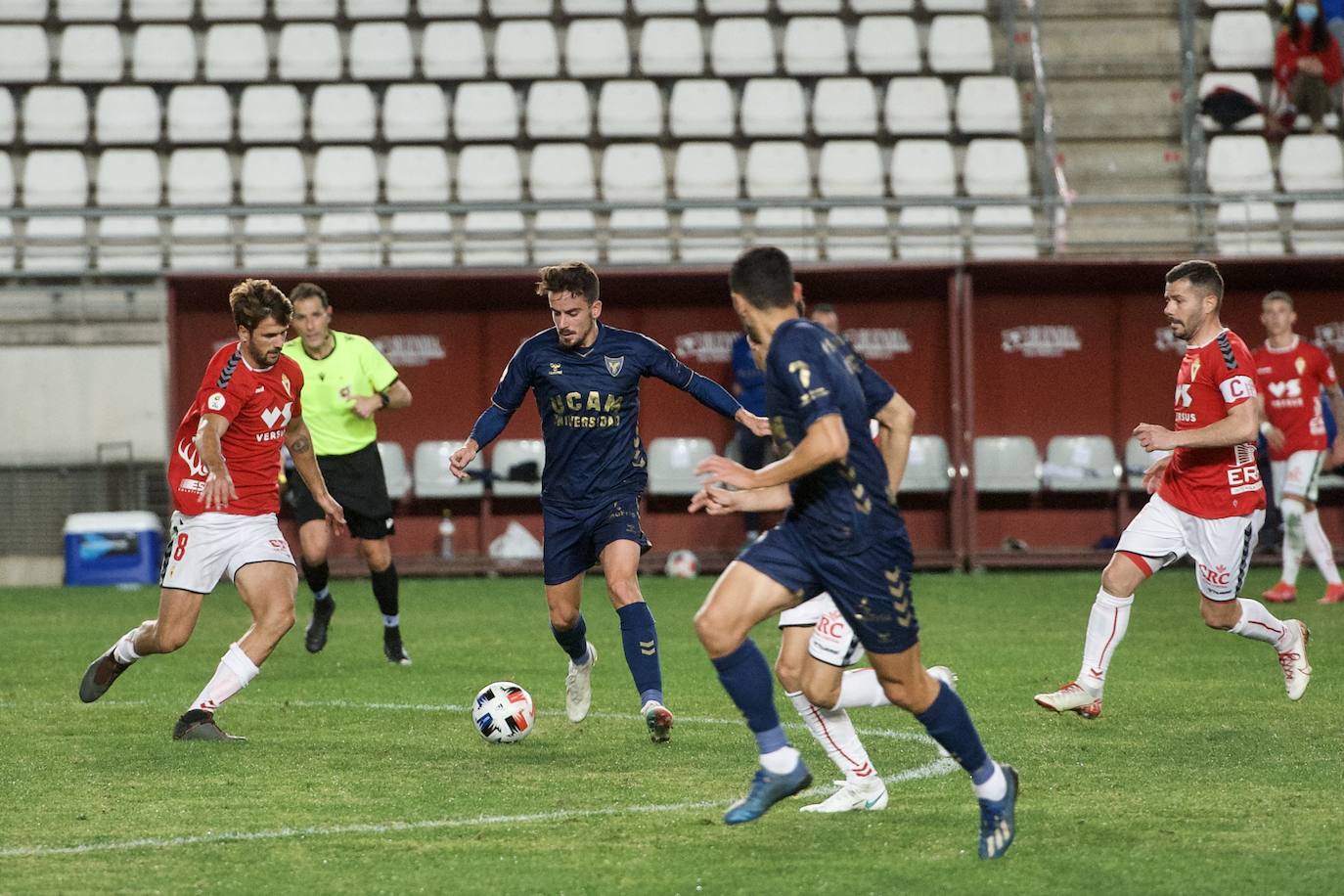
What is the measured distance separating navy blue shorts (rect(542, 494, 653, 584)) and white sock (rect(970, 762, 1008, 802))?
10.8 ft

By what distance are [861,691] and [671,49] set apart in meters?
16.1

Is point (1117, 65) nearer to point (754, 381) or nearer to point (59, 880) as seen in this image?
point (754, 381)

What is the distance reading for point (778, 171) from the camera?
808 inches

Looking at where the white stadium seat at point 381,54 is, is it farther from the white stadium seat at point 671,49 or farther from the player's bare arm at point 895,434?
the player's bare arm at point 895,434

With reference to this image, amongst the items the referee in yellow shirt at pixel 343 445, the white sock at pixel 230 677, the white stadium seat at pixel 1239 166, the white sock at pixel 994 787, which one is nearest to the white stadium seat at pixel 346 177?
the referee in yellow shirt at pixel 343 445

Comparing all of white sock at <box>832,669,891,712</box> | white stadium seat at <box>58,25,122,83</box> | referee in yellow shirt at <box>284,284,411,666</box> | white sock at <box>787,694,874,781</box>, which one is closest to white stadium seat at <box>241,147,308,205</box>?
white stadium seat at <box>58,25,122,83</box>

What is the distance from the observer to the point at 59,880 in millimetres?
5480

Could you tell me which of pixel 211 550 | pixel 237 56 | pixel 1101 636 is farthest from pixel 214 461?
pixel 237 56

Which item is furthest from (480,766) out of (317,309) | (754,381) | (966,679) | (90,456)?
(90,456)

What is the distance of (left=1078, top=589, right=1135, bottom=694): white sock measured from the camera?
839cm

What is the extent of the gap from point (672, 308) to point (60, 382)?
645cm

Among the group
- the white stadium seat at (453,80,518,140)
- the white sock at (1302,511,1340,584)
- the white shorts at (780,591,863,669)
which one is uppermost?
the white stadium seat at (453,80,518,140)

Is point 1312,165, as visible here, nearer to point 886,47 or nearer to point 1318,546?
point 886,47

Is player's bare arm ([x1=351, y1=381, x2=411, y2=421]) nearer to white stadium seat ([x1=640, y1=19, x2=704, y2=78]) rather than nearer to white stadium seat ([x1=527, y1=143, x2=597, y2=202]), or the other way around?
white stadium seat ([x1=527, y1=143, x2=597, y2=202])
